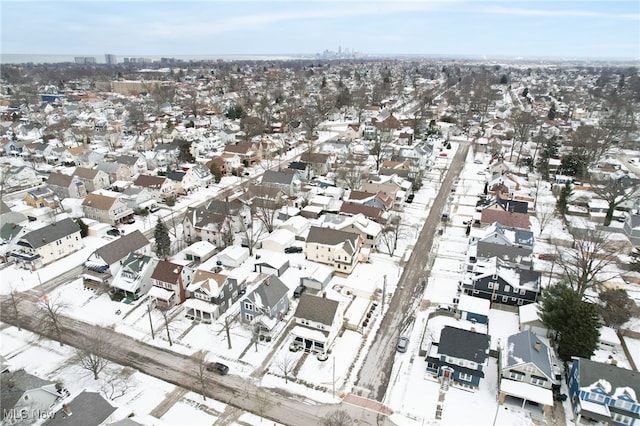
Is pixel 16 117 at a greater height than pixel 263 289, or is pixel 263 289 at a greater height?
pixel 16 117

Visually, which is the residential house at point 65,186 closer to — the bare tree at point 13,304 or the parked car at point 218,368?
the bare tree at point 13,304

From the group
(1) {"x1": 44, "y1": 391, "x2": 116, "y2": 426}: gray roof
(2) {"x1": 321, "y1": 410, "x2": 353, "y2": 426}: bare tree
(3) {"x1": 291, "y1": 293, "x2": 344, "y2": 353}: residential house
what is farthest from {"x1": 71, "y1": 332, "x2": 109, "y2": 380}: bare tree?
(2) {"x1": 321, "y1": 410, "x2": 353, "y2": 426}: bare tree

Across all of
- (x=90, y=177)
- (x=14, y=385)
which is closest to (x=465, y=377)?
(x=14, y=385)

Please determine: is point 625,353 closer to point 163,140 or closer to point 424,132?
point 424,132

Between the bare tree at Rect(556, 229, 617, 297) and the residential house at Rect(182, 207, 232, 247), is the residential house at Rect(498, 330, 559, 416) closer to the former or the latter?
the bare tree at Rect(556, 229, 617, 297)

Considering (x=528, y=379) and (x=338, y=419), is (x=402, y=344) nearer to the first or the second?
(x=338, y=419)

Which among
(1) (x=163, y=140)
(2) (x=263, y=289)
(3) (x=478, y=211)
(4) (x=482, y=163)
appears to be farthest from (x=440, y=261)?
(1) (x=163, y=140)
